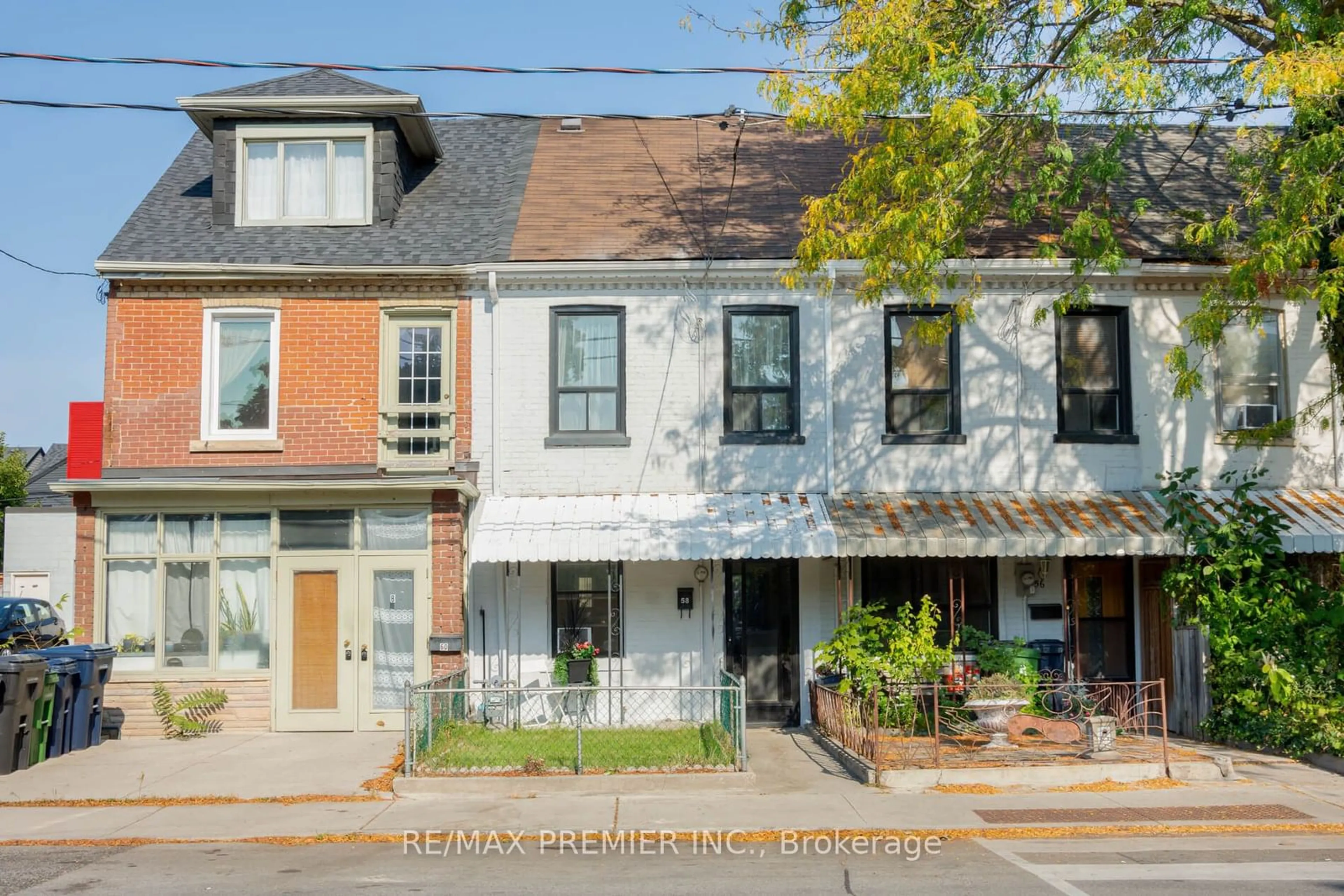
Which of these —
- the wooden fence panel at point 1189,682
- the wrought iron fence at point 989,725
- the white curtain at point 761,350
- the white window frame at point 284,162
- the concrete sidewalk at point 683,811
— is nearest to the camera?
the concrete sidewalk at point 683,811

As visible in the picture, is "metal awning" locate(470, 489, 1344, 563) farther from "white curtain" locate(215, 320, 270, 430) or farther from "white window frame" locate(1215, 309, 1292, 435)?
"white curtain" locate(215, 320, 270, 430)

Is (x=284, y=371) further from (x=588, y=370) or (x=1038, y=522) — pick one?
(x=1038, y=522)

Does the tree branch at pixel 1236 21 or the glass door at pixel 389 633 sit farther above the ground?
the tree branch at pixel 1236 21

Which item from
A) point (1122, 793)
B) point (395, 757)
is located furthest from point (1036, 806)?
point (395, 757)

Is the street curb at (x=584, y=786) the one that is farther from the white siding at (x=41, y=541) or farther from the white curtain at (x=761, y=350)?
the white siding at (x=41, y=541)

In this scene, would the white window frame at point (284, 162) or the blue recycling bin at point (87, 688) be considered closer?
the blue recycling bin at point (87, 688)

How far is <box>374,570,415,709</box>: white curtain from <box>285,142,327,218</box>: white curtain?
537 cm

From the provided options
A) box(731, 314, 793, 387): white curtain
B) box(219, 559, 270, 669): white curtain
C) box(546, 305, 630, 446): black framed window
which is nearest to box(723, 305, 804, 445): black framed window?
box(731, 314, 793, 387): white curtain

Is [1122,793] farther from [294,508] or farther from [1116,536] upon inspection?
[294,508]

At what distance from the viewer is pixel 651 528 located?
47.7 ft

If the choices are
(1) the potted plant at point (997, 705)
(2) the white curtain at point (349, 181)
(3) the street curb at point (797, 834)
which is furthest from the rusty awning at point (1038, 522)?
(2) the white curtain at point (349, 181)

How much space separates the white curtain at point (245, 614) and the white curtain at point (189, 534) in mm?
378

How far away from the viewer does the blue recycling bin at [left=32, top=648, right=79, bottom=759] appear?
13.2 metres

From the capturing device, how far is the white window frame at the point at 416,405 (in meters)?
15.6
